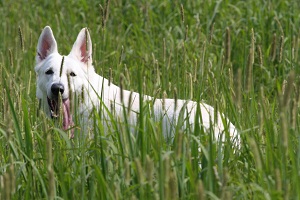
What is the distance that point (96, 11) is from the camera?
28.3 ft

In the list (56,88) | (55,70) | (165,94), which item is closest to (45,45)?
(55,70)

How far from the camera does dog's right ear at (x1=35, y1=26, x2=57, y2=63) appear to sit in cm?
579

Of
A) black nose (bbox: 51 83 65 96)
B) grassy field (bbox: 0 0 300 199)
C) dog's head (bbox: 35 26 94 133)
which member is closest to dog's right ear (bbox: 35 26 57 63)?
dog's head (bbox: 35 26 94 133)

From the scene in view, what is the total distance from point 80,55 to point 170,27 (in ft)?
6.20

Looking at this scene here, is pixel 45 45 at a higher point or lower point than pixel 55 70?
higher

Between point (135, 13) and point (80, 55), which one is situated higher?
point (135, 13)

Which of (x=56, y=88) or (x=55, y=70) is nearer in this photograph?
(x=56, y=88)

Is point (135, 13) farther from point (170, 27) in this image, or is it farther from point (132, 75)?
point (132, 75)

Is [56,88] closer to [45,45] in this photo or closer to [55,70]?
[55,70]

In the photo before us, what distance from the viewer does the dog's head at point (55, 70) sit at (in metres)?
5.58

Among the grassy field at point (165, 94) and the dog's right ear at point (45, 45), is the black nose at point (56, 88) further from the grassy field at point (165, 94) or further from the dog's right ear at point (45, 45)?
the dog's right ear at point (45, 45)

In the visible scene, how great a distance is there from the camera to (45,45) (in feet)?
19.4

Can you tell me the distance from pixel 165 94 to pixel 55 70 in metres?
2.05

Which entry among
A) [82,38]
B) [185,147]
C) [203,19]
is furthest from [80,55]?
[185,147]
